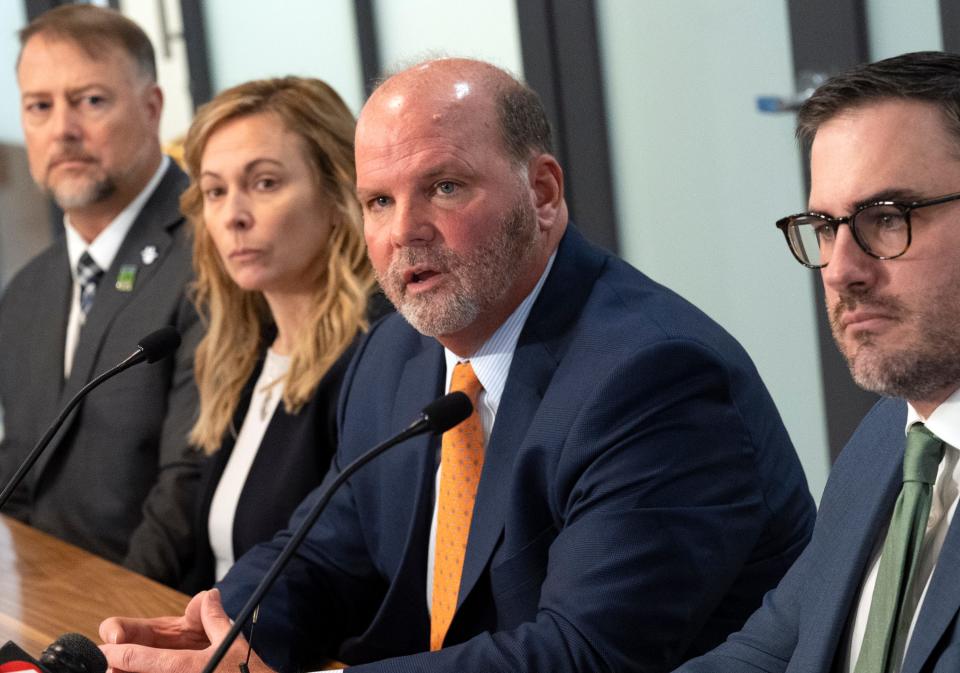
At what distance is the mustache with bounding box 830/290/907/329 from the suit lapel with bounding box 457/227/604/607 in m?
0.63

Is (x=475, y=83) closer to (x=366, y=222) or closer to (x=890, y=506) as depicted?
(x=366, y=222)

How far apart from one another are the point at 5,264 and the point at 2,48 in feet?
3.23

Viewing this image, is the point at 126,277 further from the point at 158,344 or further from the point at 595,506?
the point at 595,506

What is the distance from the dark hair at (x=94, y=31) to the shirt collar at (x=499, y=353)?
2.27m

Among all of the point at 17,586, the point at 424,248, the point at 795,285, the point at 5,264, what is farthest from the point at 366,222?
the point at 5,264

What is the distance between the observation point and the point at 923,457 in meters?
1.52

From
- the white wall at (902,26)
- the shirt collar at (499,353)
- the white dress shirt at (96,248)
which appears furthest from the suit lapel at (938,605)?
the white dress shirt at (96,248)

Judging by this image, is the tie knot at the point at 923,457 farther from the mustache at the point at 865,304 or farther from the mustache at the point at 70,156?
the mustache at the point at 70,156

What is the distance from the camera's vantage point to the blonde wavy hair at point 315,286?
2.96 meters

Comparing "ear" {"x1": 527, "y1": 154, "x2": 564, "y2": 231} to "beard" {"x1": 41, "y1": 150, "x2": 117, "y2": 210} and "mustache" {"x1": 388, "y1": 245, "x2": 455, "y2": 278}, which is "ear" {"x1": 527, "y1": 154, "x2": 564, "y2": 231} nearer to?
"mustache" {"x1": 388, "y1": 245, "x2": 455, "y2": 278}

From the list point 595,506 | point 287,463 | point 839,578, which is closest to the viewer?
point 839,578

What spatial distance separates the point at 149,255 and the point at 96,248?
0.76 ft

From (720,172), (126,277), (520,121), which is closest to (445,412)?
(520,121)

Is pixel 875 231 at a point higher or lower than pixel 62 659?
higher
